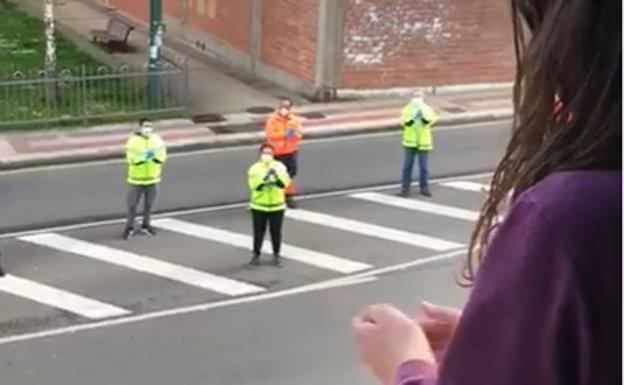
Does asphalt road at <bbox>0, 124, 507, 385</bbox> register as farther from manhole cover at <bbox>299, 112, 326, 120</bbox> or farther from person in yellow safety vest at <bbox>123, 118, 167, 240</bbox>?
manhole cover at <bbox>299, 112, 326, 120</bbox>

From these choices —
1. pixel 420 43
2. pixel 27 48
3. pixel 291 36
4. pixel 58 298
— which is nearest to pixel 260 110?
pixel 291 36

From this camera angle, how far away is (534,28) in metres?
1.50

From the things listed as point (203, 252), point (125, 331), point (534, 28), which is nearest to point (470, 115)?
point (203, 252)

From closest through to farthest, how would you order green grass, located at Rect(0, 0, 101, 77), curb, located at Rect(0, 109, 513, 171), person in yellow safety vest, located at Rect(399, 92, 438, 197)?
person in yellow safety vest, located at Rect(399, 92, 438, 197)
curb, located at Rect(0, 109, 513, 171)
green grass, located at Rect(0, 0, 101, 77)

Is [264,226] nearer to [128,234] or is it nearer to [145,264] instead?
[145,264]

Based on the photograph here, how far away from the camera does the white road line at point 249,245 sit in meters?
14.4

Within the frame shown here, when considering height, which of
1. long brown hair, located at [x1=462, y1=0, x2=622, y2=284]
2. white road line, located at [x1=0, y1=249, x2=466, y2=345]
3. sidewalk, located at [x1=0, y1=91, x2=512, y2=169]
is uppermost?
long brown hair, located at [x1=462, y1=0, x2=622, y2=284]

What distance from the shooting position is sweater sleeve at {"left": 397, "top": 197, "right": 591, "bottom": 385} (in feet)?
4.35

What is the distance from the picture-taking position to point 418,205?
1744cm

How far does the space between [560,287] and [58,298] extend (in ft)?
39.4

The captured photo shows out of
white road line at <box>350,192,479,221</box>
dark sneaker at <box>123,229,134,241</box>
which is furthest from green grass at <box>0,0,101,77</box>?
dark sneaker at <box>123,229,134,241</box>

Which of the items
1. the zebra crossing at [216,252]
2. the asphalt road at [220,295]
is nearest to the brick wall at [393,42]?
the zebra crossing at [216,252]

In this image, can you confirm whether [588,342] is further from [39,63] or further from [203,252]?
[39,63]

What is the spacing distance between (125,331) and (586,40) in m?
10.8
